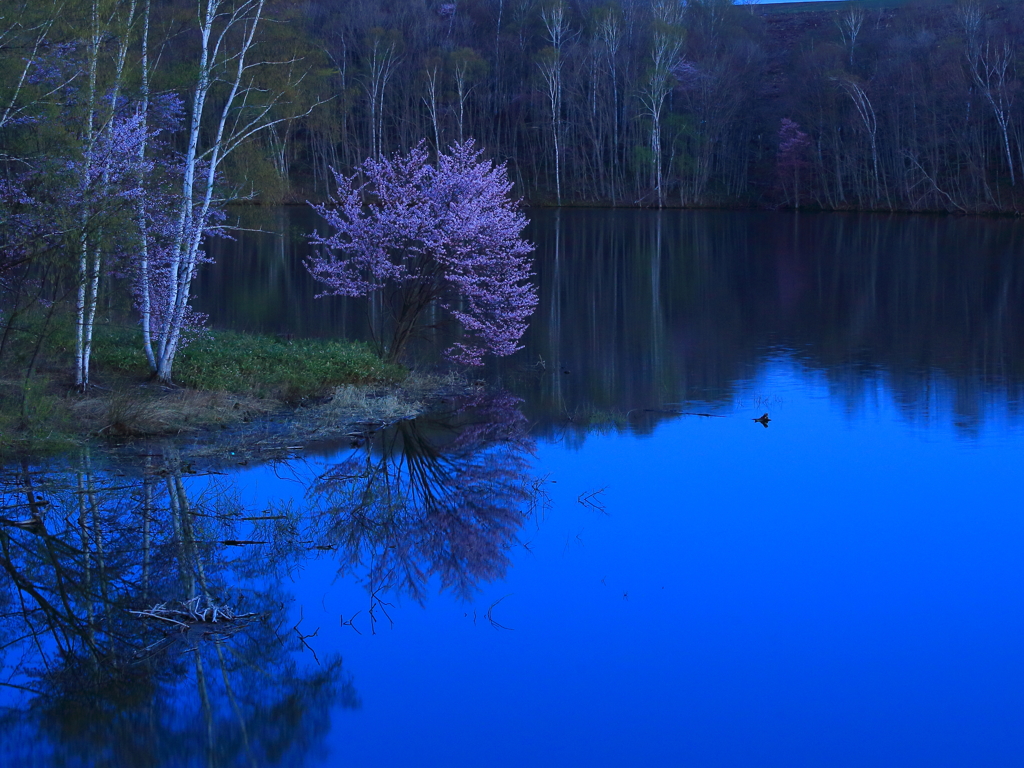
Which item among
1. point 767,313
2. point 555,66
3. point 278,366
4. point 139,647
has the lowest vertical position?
point 139,647

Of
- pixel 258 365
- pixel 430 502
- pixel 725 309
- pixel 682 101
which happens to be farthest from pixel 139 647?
pixel 682 101

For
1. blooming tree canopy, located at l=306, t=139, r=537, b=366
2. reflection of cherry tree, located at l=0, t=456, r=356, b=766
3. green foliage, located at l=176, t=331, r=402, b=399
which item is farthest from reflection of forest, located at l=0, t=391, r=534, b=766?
blooming tree canopy, located at l=306, t=139, r=537, b=366

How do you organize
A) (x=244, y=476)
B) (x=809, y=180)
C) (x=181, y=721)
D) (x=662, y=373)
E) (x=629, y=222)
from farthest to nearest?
(x=809, y=180)
(x=629, y=222)
(x=662, y=373)
(x=244, y=476)
(x=181, y=721)

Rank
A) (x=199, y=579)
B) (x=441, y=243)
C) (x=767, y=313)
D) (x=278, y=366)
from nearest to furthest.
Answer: (x=199, y=579)
(x=278, y=366)
(x=441, y=243)
(x=767, y=313)

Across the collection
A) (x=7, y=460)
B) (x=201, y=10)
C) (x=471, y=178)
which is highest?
(x=201, y=10)

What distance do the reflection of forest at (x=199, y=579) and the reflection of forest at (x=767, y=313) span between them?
4.69 meters

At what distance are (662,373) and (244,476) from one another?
33.1 feet

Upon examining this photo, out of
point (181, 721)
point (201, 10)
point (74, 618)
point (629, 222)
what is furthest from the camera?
point (629, 222)

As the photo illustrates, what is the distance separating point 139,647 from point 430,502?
4745 mm

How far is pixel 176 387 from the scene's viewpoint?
1606 centimetres

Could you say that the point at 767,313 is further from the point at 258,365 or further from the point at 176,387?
the point at 176,387

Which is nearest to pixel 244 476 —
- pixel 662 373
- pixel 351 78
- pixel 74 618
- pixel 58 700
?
pixel 74 618

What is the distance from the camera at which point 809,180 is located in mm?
66562

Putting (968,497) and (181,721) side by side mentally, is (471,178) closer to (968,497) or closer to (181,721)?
(968,497)
